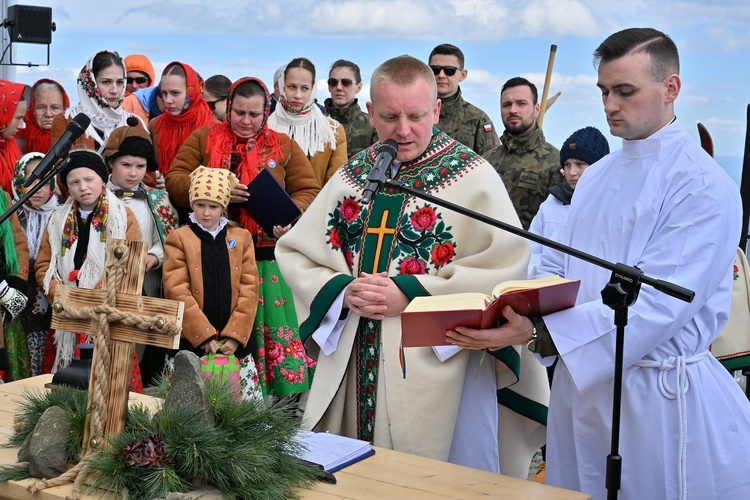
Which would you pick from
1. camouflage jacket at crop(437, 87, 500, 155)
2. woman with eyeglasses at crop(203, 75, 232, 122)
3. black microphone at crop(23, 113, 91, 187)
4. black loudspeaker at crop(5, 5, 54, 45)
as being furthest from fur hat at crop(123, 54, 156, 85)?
black microphone at crop(23, 113, 91, 187)

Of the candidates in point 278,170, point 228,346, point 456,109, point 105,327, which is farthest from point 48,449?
point 456,109

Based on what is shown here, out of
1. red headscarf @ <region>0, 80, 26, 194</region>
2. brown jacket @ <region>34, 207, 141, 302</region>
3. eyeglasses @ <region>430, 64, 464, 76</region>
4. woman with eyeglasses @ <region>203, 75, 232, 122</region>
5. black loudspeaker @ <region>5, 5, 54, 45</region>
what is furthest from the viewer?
black loudspeaker @ <region>5, 5, 54, 45</region>

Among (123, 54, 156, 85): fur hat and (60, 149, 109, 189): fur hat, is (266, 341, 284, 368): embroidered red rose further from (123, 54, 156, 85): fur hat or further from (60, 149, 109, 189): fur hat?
(123, 54, 156, 85): fur hat

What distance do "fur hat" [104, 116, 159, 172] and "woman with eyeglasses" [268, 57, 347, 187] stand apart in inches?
37.5

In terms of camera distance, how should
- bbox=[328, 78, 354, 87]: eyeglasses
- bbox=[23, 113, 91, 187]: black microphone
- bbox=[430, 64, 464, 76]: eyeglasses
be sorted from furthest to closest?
bbox=[328, 78, 354, 87]: eyeglasses < bbox=[430, 64, 464, 76]: eyeglasses < bbox=[23, 113, 91, 187]: black microphone

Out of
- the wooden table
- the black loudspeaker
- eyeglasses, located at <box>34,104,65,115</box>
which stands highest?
the black loudspeaker

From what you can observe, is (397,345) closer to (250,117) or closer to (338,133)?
(250,117)

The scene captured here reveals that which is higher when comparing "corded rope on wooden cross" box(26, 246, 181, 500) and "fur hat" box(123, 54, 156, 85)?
"fur hat" box(123, 54, 156, 85)

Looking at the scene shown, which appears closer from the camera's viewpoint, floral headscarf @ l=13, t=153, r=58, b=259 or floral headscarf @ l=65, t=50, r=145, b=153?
floral headscarf @ l=13, t=153, r=58, b=259

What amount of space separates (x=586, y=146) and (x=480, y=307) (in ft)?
9.36

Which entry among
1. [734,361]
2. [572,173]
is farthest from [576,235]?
[572,173]

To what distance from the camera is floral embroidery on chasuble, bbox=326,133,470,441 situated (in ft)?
11.6

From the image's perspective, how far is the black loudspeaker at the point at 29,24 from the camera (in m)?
11.1

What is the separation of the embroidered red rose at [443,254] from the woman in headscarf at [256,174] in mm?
2279
